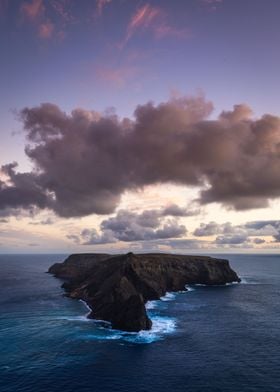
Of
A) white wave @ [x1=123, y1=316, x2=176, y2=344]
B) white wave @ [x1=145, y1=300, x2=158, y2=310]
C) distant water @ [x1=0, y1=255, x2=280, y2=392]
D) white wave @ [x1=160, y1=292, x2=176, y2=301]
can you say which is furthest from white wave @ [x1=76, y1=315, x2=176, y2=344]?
white wave @ [x1=160, y1=292, x2=176, y2=301]

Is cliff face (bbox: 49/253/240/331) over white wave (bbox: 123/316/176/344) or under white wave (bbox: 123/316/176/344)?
over

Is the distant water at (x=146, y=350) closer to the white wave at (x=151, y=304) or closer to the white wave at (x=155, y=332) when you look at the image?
the white wave at (x=155, y=332)

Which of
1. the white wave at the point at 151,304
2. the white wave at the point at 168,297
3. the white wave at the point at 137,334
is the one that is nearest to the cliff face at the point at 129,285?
the white wave at the point at 168,297

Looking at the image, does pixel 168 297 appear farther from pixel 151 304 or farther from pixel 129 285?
pixel 129 285

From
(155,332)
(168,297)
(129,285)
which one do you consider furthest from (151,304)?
(155,332)

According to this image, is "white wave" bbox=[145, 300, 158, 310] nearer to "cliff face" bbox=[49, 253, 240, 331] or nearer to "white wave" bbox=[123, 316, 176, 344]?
"cliff face" bbox=[49, 253, 240, 331]

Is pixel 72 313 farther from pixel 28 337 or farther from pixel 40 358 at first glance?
pixel 40 358

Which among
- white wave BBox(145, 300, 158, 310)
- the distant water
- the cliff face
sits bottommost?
the distant water

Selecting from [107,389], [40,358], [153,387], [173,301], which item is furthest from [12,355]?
[173,301]
